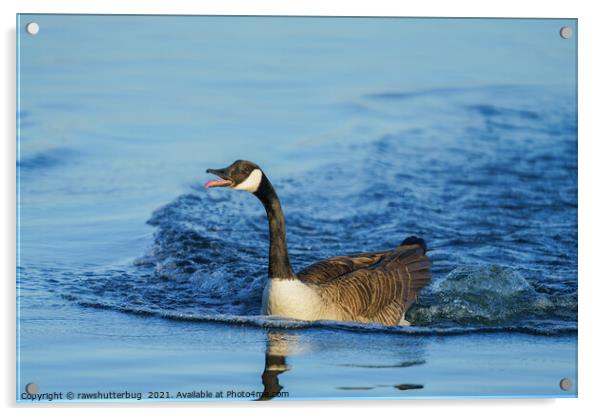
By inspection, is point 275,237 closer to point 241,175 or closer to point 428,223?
point 241,175

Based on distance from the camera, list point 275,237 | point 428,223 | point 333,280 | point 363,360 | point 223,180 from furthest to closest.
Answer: point 428,223
point 333,280
point 275,237
point 223,180
point 363,360

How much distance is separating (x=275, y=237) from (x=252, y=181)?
35cm

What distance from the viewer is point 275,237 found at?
7.70 metres

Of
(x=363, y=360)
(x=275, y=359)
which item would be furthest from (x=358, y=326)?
(x=275, y=359)

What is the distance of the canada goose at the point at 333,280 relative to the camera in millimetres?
7617

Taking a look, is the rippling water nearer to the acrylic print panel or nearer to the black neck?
the acrylic print panel

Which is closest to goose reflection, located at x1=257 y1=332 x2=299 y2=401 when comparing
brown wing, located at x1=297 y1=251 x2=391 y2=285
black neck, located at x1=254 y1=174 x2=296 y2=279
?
black neck, located at x1=254 y1=174 x2=296 y2=279

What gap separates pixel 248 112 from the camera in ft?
28.0

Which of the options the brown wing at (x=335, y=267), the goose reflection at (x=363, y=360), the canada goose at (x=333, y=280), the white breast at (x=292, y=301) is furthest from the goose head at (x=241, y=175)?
the goose reflection at (x=363, y=360)

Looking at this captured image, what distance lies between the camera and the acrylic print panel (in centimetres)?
715

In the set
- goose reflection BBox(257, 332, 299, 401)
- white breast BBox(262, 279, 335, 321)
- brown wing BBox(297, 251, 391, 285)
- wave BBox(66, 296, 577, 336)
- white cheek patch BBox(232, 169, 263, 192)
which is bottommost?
goose reflection BBox(257, 332, 299, 401)

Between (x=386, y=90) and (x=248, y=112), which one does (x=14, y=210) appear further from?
(x=386, y=90)
